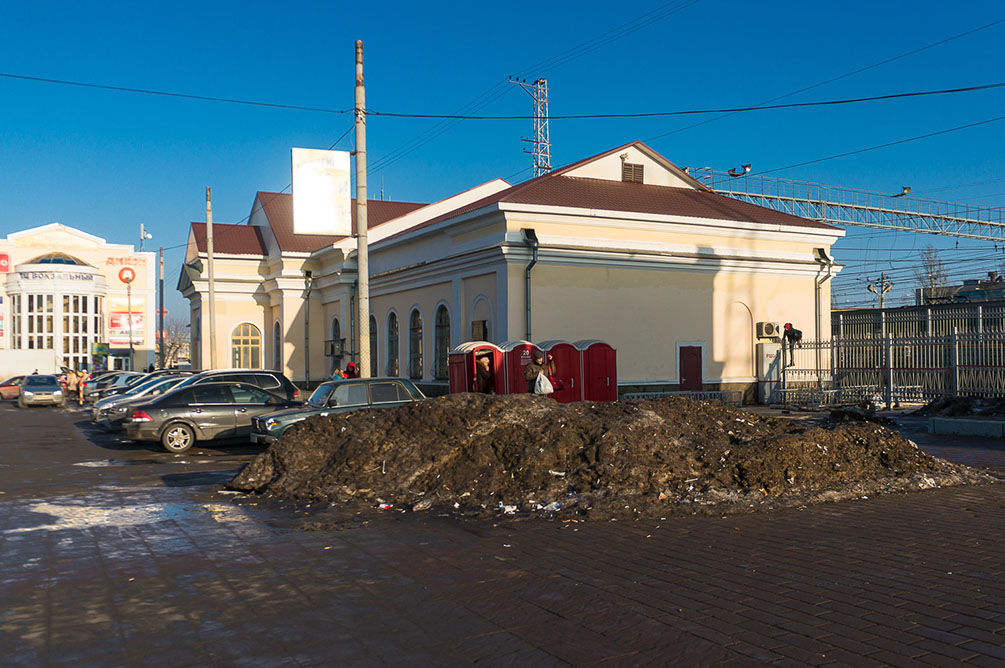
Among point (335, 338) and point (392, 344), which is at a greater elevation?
point (335, 338)

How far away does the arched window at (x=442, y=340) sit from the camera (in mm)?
29156

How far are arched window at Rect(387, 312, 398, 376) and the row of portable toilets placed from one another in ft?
34.5

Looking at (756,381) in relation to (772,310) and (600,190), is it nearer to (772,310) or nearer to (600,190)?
(772,310)

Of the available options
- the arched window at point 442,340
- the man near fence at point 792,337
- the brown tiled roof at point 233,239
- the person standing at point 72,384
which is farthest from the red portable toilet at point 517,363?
the person standing at point 72,384

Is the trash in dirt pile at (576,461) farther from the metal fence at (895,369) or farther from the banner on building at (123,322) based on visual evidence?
the banner on building at (123,322)

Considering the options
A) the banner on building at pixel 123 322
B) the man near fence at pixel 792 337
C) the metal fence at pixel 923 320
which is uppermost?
the banner on building at pixel 123 322

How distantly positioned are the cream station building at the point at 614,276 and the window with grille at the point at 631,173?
0.18ft

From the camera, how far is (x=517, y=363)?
21.7 meters

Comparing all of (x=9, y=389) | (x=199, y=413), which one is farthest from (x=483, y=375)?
(x=9, y=389)

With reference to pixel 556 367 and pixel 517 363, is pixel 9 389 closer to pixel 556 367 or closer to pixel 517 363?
pixel 517 363

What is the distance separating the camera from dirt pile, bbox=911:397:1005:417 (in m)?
19.6

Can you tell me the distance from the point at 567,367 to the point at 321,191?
7.78 meters

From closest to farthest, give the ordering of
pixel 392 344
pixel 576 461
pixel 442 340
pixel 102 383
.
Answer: pixel 576 461 → pixel 442 340 → pixel 392 344 → pixel 102 383

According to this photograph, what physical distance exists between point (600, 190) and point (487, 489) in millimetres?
20760
